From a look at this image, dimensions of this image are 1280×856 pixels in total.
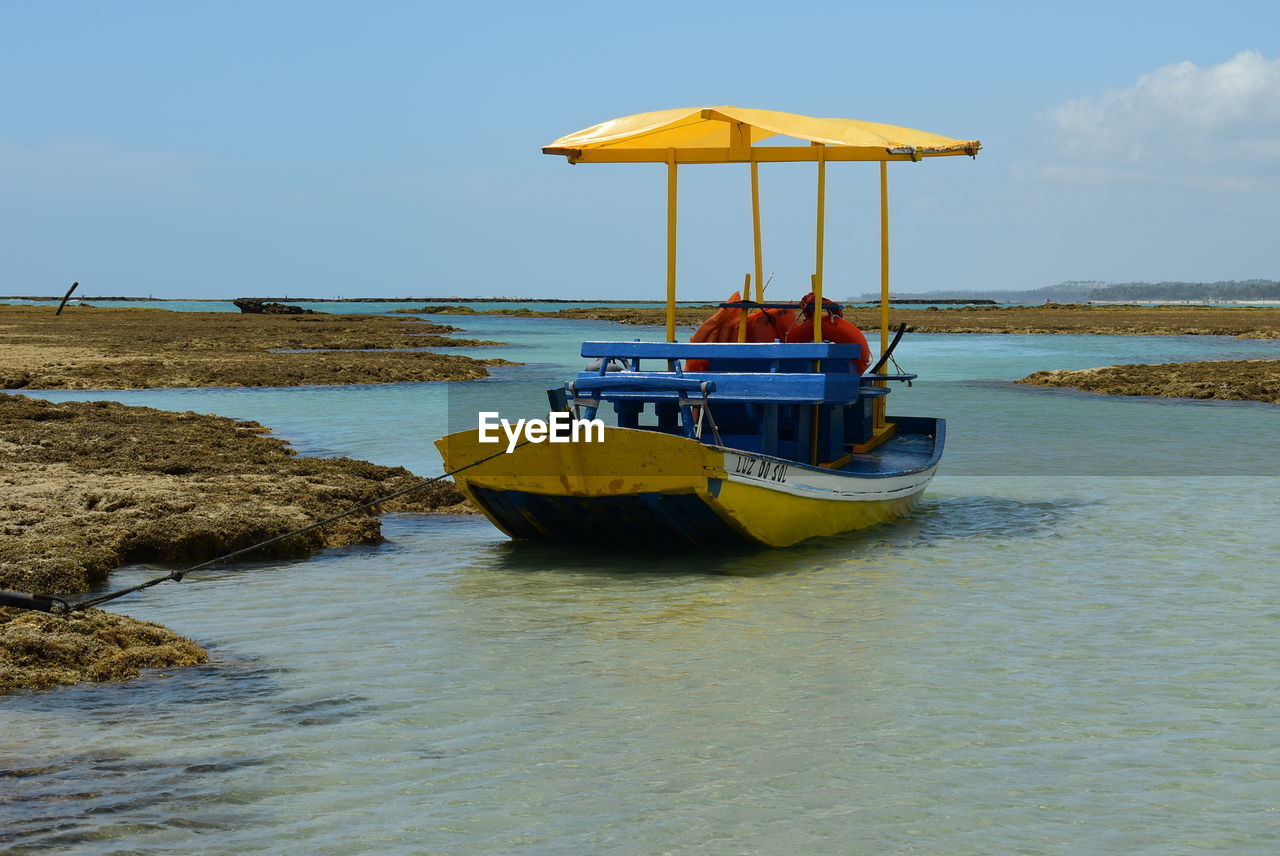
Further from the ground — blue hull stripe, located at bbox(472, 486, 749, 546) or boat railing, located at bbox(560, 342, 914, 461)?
boat railing, located at bbox(560, 342, 914, 461)

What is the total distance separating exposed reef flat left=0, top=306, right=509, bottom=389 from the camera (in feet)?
118

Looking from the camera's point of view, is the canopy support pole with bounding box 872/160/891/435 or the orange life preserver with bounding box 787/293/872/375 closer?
the orange life preserver with bounding box 787/293/872/375

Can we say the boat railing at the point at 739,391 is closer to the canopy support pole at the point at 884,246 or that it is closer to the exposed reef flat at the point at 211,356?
the canopy support pole at the point at 884,246

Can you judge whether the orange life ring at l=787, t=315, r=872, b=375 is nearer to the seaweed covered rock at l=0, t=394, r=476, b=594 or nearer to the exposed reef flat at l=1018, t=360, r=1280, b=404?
the seaweed covered rock at l=0, t=394, r=476, b=594

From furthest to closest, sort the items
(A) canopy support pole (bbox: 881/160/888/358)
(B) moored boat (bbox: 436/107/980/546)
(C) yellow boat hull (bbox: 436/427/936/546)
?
(A) canopy support pole (bbox: 881/160/888/358)
(B) moored boat (bbox: 436/107/980/546)
(C) yellow boat hull (bbox: 436/427/936/546)

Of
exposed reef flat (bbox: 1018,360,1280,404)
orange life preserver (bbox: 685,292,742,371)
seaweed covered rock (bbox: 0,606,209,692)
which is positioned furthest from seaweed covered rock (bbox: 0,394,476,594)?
exposed reef flat (bbox: 1018,360,1280,404)

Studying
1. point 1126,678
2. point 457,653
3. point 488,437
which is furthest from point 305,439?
point 1126,678

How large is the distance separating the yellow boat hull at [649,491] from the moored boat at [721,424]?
16 mm

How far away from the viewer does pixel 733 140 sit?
14.2m

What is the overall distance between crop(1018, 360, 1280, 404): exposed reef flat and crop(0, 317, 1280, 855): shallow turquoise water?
20.3m

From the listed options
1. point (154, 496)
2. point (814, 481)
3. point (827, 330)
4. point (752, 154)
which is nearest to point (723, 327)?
point (827, 330)

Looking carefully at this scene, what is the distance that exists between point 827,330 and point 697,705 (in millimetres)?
7541

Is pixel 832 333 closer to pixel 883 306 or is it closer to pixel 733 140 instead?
pixel 883 306

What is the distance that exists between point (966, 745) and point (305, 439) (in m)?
17.3
